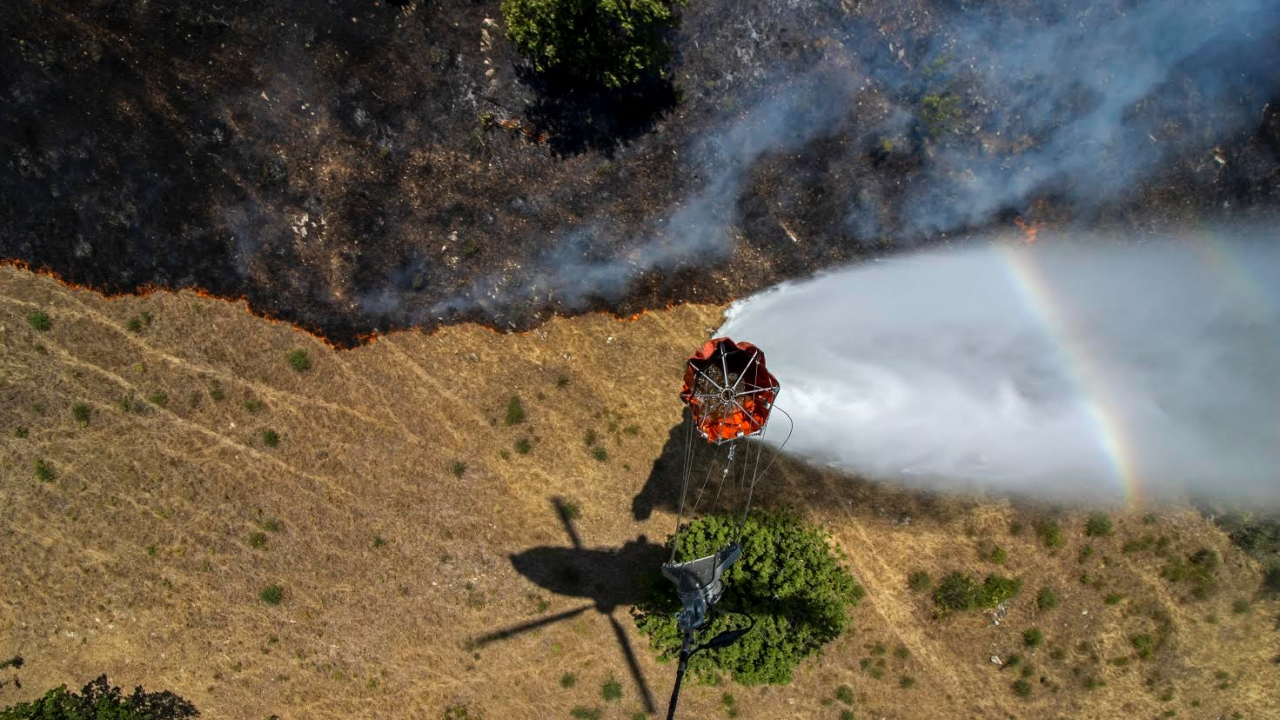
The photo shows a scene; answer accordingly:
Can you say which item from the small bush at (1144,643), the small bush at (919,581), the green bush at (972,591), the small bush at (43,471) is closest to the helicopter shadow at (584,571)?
the small bush at (919,581)

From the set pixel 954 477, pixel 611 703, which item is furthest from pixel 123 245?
pixel 954 477

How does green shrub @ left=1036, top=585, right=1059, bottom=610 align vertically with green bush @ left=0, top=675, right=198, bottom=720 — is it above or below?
above

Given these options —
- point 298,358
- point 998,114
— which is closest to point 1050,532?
point 998,114

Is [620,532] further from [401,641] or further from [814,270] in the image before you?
[814,270]

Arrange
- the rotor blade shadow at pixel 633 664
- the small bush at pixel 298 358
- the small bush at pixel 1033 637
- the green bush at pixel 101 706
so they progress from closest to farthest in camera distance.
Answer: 1. the small bush at pixel 298 358
2. the green bush at pixel 101 706
3. the small bush at pixel 1033 637
4. the rotor blade shadow at pixel 633 664

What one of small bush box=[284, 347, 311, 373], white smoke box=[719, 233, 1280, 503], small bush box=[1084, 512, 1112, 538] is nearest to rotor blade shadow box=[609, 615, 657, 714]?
white smoke box=[719, 233, 1280, 503]

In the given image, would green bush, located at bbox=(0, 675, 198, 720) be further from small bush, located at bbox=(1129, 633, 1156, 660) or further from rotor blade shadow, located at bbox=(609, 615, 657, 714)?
small bush, located at bbox=(1129, 633, 1156, 660)

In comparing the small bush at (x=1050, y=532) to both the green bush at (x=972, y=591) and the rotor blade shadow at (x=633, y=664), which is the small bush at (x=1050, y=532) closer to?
the green bush at (x=972, y=591)
